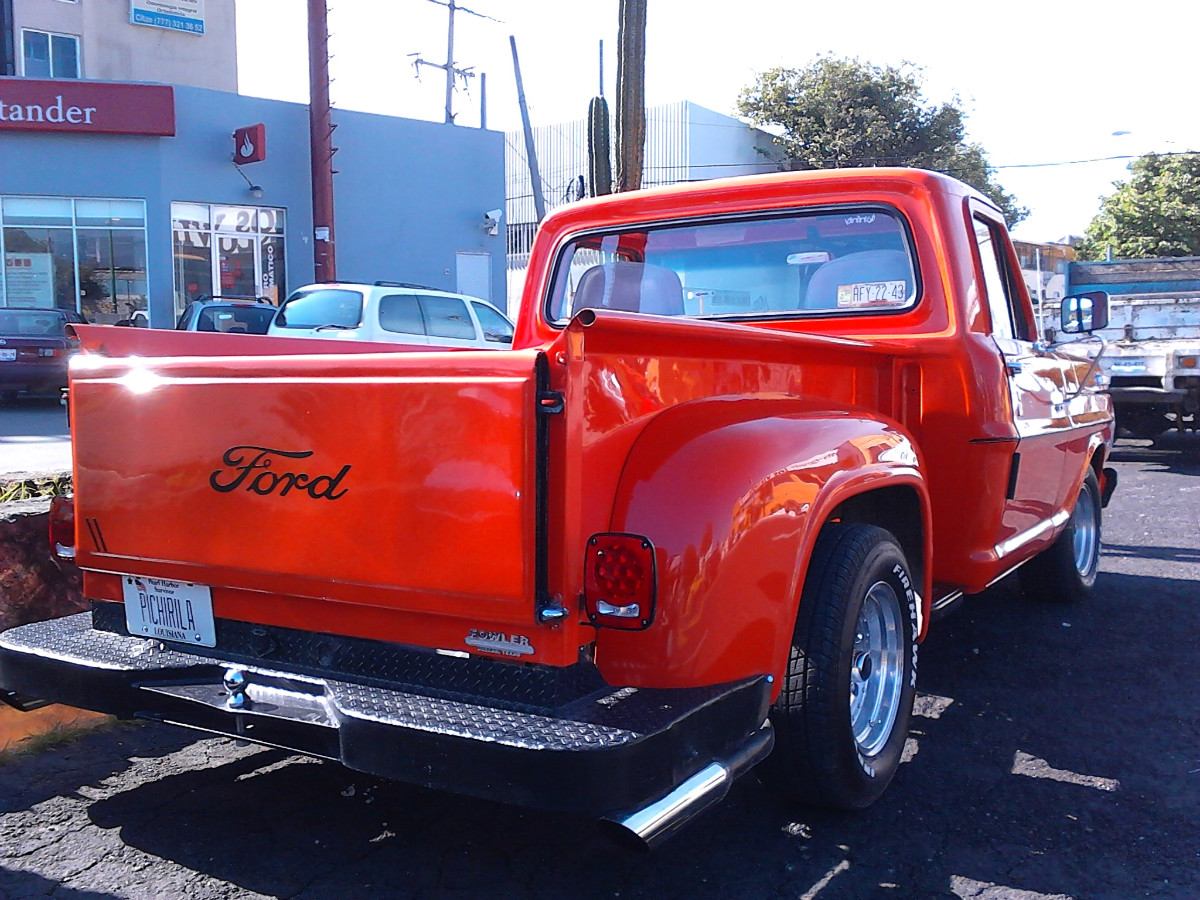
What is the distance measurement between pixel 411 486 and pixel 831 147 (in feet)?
108

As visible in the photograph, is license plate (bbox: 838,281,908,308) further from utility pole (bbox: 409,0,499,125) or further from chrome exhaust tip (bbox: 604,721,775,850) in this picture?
utility pole (bbox: 409,0,499,125)

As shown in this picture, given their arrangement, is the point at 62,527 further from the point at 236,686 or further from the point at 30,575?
the point at 30,575

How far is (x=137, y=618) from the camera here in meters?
3.31

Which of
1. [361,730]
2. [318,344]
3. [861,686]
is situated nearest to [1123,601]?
[861,686]

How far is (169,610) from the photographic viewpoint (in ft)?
10.7

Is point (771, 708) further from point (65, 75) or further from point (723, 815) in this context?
point (65, 75)

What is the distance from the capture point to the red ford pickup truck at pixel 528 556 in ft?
8.41

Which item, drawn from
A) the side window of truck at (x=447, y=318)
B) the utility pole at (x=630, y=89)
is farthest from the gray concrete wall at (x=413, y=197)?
the utility pole at (x=630, y=89)

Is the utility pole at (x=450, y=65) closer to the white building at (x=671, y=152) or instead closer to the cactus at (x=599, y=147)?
the white building at (x=671, y=152)

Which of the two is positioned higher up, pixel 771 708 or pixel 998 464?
pixel 998 464

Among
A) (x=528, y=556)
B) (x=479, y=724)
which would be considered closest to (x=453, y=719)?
(x=479, y=724)

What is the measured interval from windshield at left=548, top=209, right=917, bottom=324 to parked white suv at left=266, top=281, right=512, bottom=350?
259 inches

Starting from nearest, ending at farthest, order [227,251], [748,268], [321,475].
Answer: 1. [321,475]
2. [748,268]
3. [227,251]

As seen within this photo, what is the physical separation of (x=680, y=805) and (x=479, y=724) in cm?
48
